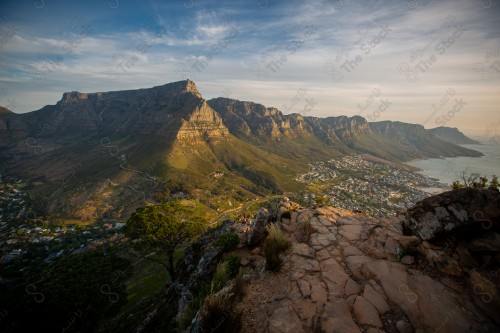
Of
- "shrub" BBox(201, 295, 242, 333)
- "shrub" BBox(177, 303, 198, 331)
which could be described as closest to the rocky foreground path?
"shrub" BBox(201, 295, 242, 333)

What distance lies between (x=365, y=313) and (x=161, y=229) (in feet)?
72.6

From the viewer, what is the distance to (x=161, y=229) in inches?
979

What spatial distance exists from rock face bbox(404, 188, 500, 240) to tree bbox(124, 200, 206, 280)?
75.6 ft

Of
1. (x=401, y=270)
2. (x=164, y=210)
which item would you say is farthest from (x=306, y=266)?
(x=164, y=210)

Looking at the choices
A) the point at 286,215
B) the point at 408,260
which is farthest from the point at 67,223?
the point at 408,260

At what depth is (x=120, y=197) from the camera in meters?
147

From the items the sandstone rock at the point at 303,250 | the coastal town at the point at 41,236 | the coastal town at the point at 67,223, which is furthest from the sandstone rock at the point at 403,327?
the coastal town at the point at 41,236

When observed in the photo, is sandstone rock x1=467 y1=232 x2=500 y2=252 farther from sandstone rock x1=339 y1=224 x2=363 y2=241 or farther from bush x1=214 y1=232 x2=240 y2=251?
bush x1=214 y1=232 x2=240 y2=251

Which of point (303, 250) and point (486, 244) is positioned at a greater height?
point (486, 244)

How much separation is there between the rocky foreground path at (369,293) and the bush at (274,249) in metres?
0.37

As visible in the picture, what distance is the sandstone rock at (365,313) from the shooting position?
7439mm

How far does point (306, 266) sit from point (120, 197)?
6431 inches

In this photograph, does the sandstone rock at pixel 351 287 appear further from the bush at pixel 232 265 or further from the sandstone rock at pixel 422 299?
the bush at pixel 232 265

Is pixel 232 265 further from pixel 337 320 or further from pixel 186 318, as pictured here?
pixel 337 320
